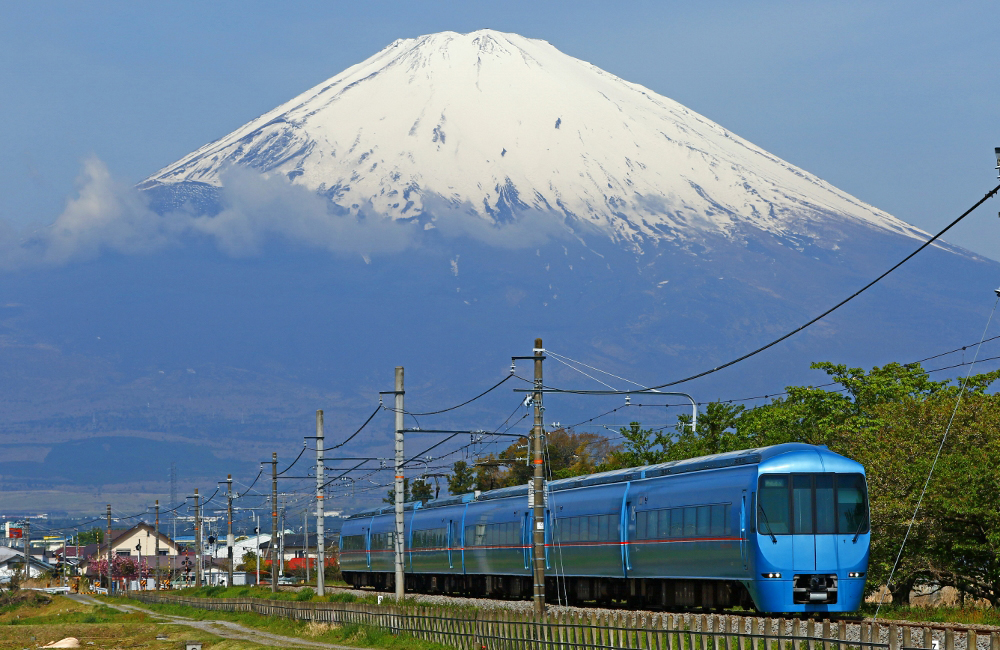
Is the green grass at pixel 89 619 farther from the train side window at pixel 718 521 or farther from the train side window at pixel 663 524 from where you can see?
the train side window at pixel 718 521

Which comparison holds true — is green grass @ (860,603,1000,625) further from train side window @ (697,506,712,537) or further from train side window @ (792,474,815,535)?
train side window @ (697,506,712,537)

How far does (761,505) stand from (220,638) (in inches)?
885

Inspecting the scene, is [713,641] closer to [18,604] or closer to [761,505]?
[761,505]

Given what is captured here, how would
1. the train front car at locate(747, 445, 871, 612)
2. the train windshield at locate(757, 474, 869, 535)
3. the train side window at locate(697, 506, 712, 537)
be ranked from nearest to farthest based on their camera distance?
the train front car at locate(747, 445, 871, 612), the train windshield at locate(757, 474, 869, 535), the train side window at locate(697, 506, 712, 537)

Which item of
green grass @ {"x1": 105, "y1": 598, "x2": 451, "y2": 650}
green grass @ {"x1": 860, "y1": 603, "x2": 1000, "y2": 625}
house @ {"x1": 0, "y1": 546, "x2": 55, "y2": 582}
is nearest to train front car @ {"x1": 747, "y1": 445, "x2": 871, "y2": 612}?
green grass @ {"x1": 860, "y1": 603, "x2": 1000, "y2": 625}

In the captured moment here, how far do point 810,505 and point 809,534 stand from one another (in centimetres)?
66

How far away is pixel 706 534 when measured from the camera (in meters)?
33.2

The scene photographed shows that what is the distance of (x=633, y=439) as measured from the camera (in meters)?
75.4

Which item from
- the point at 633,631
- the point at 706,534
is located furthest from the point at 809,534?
the point at 633,631

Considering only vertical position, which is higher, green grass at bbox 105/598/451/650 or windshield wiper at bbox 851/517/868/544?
windshield wiper at bbox 851/517/868/544

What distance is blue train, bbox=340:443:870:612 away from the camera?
3077cm

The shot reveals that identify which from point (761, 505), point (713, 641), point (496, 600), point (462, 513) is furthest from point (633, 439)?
point (713, 641)

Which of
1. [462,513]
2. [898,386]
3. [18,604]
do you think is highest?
[898,386]

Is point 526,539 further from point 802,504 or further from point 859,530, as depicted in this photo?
point 859,530
